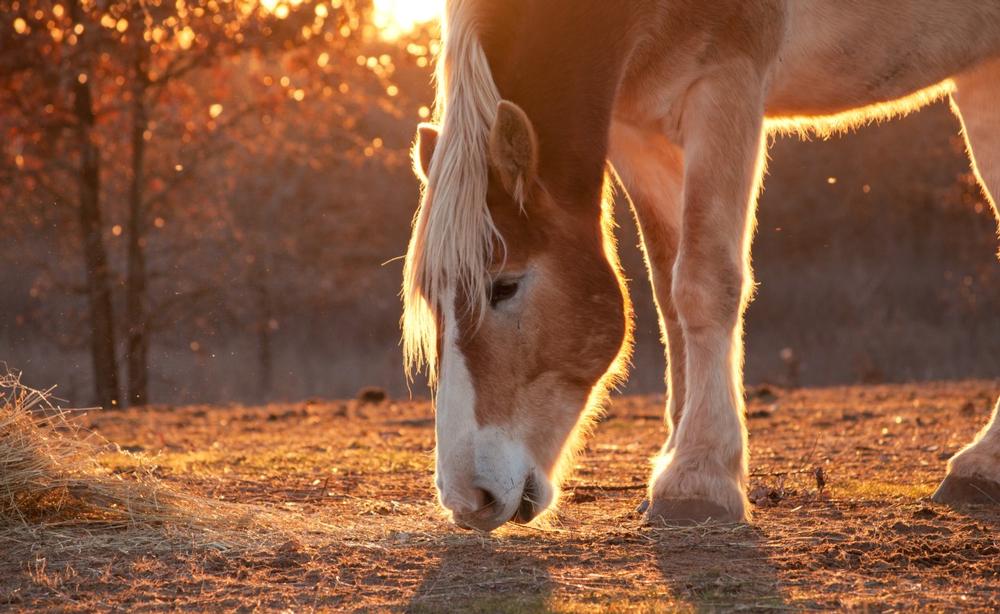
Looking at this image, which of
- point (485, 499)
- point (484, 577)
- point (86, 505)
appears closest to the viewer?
point (484, 577)

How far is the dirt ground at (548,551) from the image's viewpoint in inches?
110

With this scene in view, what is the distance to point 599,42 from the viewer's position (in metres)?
3.77

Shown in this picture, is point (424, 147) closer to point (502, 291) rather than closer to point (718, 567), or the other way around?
point (502, 291)

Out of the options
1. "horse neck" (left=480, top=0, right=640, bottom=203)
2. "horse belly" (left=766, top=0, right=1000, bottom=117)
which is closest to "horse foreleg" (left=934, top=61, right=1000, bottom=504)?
"horse belly" (left=766, top=0, right=1000, bottom=117)

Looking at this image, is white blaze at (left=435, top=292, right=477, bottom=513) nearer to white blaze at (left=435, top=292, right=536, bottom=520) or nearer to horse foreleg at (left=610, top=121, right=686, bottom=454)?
white blaze at (left=435, top=292, right=536, bottom=520)

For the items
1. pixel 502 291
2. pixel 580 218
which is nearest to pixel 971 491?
pixel 580 218

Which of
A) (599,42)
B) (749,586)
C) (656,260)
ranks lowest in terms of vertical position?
(749,586)

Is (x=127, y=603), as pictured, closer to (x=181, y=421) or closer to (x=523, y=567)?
(x=523, y=567)

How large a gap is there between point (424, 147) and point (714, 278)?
106cm

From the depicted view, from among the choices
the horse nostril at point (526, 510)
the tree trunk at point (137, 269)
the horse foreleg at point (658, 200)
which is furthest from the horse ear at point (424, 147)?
the tree trunk at point (137, 269)

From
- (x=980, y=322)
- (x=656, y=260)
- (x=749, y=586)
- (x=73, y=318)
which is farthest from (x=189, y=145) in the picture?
(x=980, y=322)

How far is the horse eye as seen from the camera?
3.44 meters

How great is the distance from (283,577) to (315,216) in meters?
14.5

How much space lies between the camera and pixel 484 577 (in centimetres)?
304
